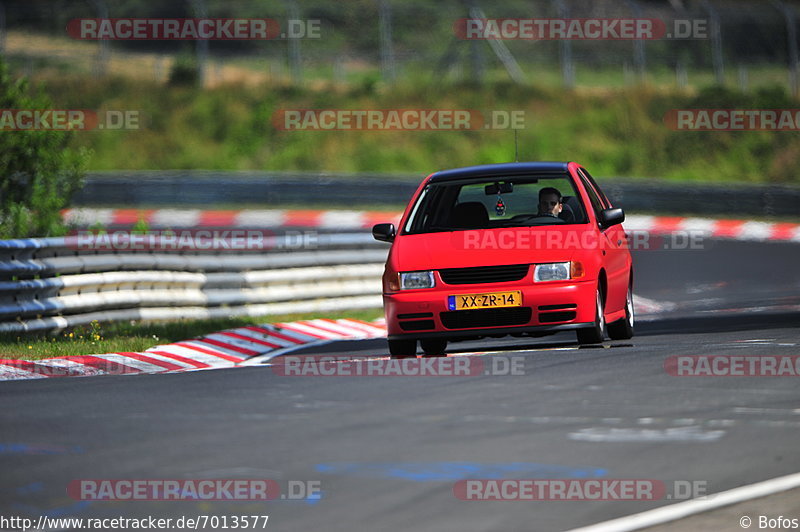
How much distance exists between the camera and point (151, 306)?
16.4 m

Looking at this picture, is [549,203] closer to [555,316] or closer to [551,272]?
[551,272]

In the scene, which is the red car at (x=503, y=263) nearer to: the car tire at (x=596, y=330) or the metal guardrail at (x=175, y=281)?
the car tire at (x=596, y=330)

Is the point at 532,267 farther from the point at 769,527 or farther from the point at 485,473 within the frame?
the point at 769,527

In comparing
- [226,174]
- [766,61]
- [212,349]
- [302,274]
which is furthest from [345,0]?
[212,349]

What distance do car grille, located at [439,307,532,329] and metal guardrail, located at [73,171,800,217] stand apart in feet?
72.9

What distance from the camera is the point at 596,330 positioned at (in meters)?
11.9

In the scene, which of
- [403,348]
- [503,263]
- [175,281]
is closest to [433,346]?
[403,348]

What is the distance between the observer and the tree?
60.3 ft

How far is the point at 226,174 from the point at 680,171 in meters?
13.7

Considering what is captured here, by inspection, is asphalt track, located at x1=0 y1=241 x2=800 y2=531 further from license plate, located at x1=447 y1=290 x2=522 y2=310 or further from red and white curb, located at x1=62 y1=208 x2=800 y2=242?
red and white curb, located at x1=62 y1=208 x2=800 y2=242

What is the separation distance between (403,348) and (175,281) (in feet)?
17.5
